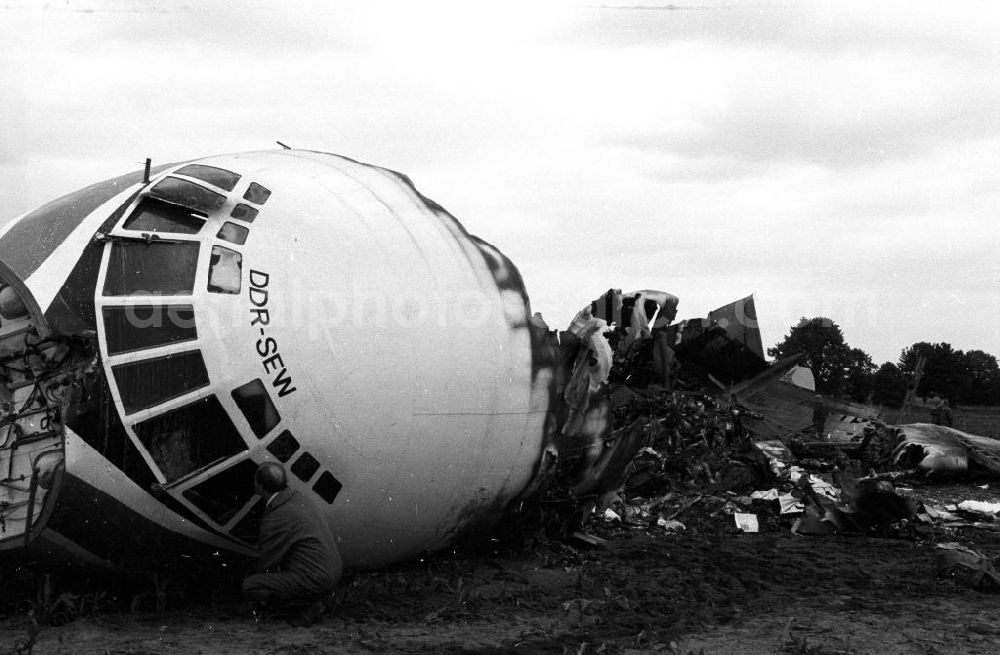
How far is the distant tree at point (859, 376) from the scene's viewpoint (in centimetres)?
2979

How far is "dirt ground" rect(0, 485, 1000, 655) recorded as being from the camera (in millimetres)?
6398

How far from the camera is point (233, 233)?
6852 mm

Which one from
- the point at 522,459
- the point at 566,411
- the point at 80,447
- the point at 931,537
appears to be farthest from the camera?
the point at 931,537

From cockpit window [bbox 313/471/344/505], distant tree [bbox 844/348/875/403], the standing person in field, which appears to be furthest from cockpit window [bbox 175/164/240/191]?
distant tree [bbox 844/348/875/403]

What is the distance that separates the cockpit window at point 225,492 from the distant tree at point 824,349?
19957 mm

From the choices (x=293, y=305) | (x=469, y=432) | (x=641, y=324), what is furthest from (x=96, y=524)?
(x=641, y=324)

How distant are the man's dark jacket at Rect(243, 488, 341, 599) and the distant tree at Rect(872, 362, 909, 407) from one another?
103 feet

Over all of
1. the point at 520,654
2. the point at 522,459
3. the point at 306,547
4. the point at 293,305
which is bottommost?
the point at 520,654

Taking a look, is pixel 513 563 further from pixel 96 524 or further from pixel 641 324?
pixel 641 324

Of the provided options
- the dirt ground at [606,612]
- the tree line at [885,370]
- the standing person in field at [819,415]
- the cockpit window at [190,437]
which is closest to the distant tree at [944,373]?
the tree line at [885,370]

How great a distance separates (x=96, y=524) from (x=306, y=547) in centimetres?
131

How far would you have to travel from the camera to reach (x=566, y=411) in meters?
8.88

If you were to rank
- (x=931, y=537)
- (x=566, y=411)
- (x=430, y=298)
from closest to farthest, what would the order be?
1. (x=430, y=298)
2. (x=566, y=411)
3. (x=931, y=537)

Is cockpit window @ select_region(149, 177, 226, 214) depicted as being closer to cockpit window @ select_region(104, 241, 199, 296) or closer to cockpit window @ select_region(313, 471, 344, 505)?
cockpit window @ select_region(104, 241, 199, 296)
